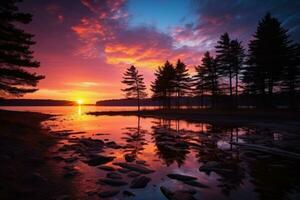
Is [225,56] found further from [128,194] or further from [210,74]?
[128,194]

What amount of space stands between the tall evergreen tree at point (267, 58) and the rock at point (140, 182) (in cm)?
3522

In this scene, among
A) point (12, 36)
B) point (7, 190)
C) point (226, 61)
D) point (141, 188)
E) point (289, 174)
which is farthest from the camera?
point (226, 61)

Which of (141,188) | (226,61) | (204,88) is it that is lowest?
(141,188)

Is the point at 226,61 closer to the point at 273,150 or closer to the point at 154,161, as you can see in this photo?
the point at 273,150

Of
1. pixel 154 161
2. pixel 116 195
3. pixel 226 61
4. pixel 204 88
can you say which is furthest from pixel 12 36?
pixel 204 88

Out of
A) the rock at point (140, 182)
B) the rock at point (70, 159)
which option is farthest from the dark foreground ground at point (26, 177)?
the rock at point (140, 182)

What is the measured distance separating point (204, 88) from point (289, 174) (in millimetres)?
50761

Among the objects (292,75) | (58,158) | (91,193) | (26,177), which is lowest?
(91,193)

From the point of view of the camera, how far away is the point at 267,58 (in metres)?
35.0

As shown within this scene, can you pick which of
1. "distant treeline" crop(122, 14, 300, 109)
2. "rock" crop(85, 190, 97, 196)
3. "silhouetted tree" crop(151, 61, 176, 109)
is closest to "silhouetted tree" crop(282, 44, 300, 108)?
"distant treeline" crop(122, 14, 300, 109)

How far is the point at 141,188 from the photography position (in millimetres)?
7051

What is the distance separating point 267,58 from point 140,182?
118ft

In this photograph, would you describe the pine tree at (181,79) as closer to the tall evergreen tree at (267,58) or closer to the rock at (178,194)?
the tall evergreen tree at (267,58)

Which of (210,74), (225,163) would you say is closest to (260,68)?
(210,74)
